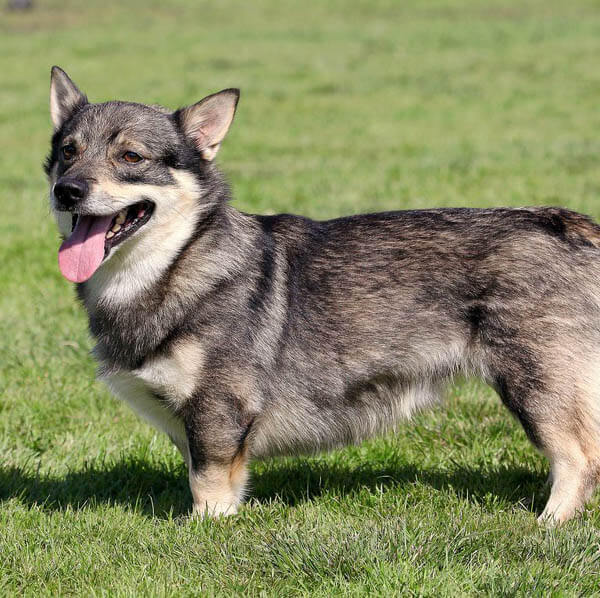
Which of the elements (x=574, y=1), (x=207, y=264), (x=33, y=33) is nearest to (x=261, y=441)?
(x=207, y=264)

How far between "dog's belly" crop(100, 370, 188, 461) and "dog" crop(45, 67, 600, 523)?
0.01m

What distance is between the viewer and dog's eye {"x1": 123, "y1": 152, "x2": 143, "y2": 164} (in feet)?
13.0

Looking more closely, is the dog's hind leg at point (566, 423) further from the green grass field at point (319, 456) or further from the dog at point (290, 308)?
the green grass field at point (319, 456)

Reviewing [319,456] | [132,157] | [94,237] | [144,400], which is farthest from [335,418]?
[132,157]

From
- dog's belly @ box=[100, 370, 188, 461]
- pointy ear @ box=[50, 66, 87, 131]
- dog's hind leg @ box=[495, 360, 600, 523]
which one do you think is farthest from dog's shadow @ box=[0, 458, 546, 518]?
pointy ear @ box=[50, 66, 87, 131]

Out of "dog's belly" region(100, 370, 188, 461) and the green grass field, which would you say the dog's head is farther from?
the green grass field

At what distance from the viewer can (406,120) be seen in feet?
52.9

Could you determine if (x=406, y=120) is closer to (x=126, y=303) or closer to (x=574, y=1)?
(x=126, y=303)

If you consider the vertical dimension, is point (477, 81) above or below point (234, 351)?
below

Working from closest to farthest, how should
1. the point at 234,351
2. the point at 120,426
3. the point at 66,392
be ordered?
the point at 234,351 < the point at 120,426 < the point at 66,392

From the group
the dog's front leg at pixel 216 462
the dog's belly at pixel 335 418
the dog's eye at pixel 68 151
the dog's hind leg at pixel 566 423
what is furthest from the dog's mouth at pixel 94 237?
the dog's hind leg at pixel 566 423

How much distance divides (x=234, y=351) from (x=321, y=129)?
479 inches

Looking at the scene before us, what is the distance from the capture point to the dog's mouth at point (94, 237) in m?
3.83

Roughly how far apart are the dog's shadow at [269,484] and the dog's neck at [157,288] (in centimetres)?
75
